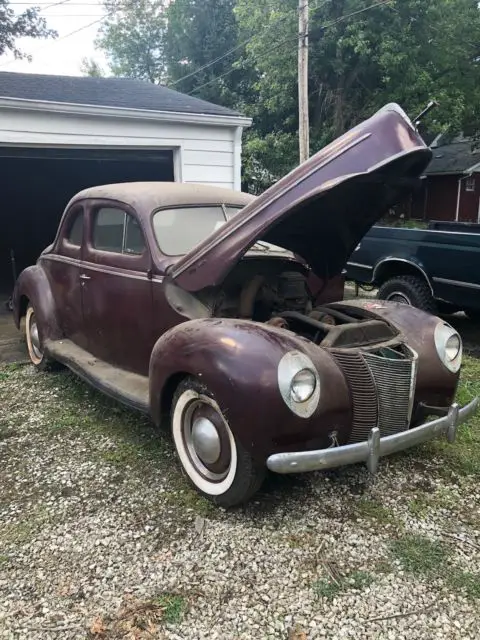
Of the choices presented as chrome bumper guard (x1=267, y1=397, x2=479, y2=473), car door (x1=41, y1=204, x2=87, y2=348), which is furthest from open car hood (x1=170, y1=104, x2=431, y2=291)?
car door (x1=41, y1=204, x2=87, y2=348)

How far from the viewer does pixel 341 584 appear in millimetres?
2438

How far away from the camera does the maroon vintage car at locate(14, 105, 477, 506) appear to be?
2.70 meters

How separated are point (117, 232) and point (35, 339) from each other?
6.31ft

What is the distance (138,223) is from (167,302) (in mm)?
765

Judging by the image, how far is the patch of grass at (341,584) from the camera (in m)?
2.38

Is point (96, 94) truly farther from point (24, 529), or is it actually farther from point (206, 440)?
point (24, 529)

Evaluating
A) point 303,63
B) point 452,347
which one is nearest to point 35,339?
point 452,347

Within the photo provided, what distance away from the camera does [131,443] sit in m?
3.84

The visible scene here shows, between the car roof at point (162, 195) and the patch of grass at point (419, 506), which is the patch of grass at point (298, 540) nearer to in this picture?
the patch of grass at point (419, 506)

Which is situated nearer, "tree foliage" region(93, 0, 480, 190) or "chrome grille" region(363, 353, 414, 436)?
"chrome grille" region(363, 353, 414, 436)

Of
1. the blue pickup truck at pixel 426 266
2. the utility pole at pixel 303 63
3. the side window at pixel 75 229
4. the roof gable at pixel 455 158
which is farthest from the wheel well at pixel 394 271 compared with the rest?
the roof gable at pixel 455 158

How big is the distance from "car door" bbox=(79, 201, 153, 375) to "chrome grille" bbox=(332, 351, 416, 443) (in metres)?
1.56

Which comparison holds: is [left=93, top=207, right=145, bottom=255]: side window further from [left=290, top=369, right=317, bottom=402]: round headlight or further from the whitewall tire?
[left=290, top=369, right=317, bottom=402]: round headlight

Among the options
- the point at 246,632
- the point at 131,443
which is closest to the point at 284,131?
the point at 131,443
